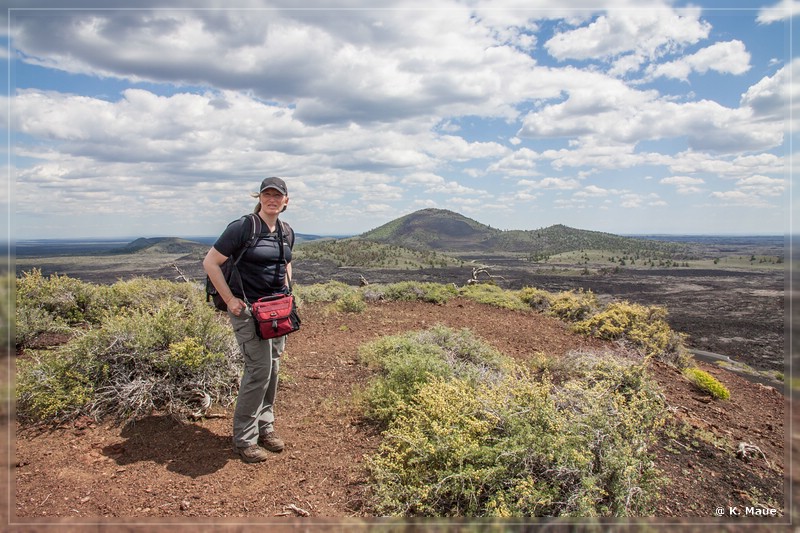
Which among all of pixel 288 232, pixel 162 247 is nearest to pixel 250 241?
pixel 288 232

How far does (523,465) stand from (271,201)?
8.14 ft

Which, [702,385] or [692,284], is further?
[692,284]

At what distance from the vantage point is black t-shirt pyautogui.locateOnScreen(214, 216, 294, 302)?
10.8ft

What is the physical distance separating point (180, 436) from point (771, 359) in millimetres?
18450

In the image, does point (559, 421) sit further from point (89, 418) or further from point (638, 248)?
point (638, 248)

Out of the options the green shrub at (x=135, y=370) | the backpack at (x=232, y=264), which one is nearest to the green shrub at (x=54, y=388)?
the green shrub at (x=135, y=370)

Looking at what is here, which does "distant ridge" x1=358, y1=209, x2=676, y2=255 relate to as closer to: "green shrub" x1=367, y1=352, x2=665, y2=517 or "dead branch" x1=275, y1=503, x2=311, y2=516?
"green shrub" x1=367, y1=352, x2=665, y2=517

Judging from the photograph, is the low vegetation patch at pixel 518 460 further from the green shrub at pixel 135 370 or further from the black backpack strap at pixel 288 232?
the green shrub at pixel 135 370

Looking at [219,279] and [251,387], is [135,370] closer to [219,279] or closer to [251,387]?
[251,387]

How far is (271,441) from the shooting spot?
372cm

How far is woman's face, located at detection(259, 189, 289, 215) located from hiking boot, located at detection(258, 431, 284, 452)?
6.03ft

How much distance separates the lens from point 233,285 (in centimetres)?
342

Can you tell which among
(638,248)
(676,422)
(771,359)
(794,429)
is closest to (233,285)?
(794,429)

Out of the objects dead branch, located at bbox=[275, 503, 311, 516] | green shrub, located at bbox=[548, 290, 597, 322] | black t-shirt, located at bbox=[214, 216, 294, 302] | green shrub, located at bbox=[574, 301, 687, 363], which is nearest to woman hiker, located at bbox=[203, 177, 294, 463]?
black t-shirt, located at bbox=[214, 216, 294, 302]
